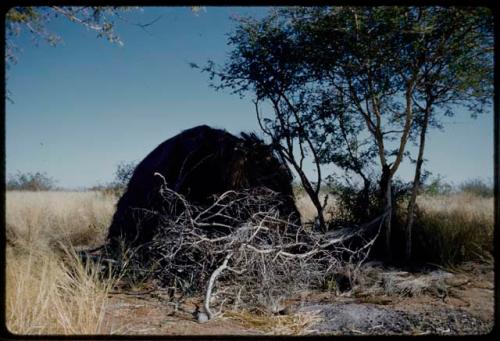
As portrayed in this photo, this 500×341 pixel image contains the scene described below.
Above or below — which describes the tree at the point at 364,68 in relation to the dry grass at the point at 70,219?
above

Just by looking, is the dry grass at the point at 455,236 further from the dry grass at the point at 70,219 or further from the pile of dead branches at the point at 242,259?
the dry grass at the point at 70,219

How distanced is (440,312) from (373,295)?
0.86 m

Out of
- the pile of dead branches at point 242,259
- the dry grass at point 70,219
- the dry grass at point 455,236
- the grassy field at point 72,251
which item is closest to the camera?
the grassy field at point 72,251

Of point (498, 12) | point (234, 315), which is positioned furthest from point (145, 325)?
point (498, 12)

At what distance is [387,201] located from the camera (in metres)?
6.57

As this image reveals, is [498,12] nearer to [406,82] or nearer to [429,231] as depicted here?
[406,82]

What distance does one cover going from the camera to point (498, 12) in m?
3.47

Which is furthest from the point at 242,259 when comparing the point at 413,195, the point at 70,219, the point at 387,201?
the point at 70,219

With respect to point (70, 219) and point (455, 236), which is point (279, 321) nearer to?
point (455, 236)

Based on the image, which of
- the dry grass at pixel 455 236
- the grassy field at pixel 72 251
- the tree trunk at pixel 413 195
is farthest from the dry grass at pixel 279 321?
the dry grass at pixel 455 236

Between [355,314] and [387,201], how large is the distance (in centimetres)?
237

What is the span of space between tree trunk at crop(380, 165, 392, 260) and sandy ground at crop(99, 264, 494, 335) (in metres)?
1.10

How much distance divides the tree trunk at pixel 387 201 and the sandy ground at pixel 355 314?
1.10 meters

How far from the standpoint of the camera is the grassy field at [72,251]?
11.8 feet
